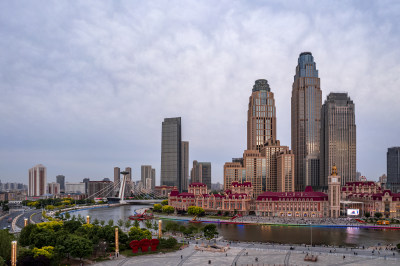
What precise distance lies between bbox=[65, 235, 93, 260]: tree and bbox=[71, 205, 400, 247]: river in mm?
38012

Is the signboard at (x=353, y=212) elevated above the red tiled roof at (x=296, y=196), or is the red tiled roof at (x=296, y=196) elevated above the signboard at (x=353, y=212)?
the red tiled roof at (x=296, y=196)

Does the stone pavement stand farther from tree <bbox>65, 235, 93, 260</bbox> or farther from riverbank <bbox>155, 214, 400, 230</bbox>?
riverbank <bbox>155, 214, 400, 230</bbox>

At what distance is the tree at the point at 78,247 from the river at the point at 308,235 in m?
38.0

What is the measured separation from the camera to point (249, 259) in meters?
63.0

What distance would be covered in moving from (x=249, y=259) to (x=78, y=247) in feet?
93.1

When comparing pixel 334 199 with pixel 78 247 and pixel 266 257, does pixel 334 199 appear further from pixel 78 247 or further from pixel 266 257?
pixel 78 247

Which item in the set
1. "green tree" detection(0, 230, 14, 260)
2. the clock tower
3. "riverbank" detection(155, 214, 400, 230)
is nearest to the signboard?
the clock tower

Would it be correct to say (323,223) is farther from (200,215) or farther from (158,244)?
(158,244)

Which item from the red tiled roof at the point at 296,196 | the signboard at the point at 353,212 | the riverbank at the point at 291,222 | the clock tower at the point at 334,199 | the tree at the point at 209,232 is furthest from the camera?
the red tiled roof at the point at 296,196

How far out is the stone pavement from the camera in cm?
6056

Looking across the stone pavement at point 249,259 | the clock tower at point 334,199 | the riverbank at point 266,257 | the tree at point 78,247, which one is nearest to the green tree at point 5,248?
the tree at point 78,247

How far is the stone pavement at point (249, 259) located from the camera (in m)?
60.6

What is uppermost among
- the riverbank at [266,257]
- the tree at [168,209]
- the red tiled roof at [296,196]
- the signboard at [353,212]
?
the red tiled roof at [296,196]

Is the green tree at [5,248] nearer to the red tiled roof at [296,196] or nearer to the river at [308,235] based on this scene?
the river at [308,235]
